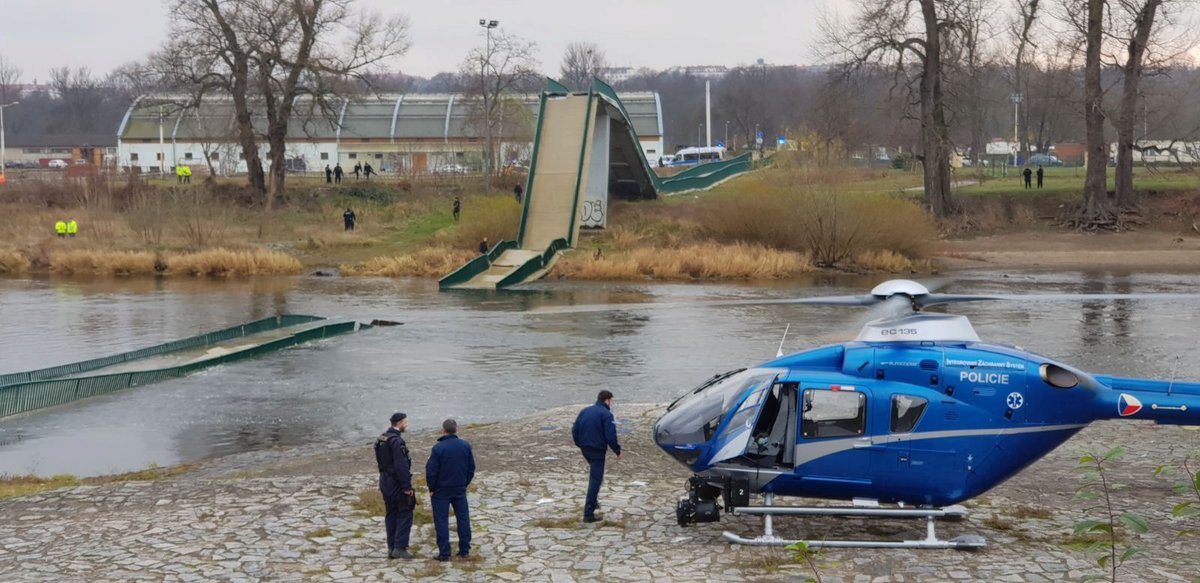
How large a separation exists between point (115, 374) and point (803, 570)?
54.6 feet

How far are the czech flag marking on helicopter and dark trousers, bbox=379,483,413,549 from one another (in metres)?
7.30

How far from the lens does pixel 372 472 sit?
15539 millimetres

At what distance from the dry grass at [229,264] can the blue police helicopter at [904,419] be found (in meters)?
38.7

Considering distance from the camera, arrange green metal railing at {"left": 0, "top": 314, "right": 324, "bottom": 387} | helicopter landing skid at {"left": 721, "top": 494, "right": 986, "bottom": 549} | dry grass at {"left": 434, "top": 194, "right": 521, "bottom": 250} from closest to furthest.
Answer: helicopter landing skid at {"left": 721, "top": 494, "right": 986, "bottom": 549} → green metal railing at {"left": 0, "top": 314, "right": 324, "bottom": 387} → dry grass at {"left": 434, "top": 194, "right": 521, "bottom": 250}

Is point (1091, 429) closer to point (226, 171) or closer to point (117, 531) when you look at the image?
point (117, 531)

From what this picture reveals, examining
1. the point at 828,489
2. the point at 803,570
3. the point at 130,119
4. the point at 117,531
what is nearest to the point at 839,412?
the point at 828,489

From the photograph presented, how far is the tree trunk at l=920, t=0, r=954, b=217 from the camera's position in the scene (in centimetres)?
5447

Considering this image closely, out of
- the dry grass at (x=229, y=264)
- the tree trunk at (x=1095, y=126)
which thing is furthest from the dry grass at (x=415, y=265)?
the tree trunk at (x=1095, y=126)

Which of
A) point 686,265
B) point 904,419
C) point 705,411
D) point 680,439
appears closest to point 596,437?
point 680,439

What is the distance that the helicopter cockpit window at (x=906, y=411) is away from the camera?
40.0ft

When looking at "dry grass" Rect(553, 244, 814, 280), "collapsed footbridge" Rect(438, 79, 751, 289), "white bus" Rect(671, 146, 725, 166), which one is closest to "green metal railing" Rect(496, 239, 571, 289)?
"collapsed footbridge" Rect(438, 79, 751, 289)

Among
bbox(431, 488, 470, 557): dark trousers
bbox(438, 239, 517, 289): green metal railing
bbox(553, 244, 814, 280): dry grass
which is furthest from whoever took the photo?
bbox(553, 244, 814, 280): dry grass

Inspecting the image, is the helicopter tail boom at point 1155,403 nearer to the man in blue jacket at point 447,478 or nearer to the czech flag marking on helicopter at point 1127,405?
the czech flag marking on helicopter at point 1127,405

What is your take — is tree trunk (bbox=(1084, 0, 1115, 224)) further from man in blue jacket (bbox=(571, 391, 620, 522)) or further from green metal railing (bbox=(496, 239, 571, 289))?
man in blue jacket (bbox=(571, 391, 620, 522))
